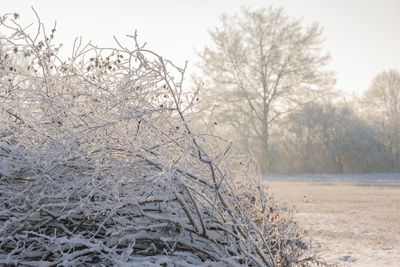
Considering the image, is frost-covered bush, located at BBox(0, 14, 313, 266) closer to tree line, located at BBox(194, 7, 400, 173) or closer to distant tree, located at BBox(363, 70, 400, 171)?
tree line, located at BBox(194, 7, 400, 173)

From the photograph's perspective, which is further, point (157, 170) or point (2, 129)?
point (2, 129)

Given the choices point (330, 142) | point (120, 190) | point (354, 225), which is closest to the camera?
point (120, 190)

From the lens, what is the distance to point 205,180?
2.18 m

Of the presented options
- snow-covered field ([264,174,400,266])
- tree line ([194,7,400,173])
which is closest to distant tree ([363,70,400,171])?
tree line ([194,7,400,173])

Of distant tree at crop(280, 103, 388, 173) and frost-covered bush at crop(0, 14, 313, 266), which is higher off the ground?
distant tree at crop(280, 103, 388, 173)

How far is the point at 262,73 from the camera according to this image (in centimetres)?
2316

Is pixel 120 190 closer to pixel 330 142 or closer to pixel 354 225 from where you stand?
pixel 354 225

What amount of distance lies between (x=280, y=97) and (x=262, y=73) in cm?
169

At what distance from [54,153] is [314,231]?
15.0 feet

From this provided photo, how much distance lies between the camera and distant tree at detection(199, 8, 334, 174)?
22.6m

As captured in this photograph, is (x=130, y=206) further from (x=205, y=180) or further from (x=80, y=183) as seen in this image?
(x=205, y=180)

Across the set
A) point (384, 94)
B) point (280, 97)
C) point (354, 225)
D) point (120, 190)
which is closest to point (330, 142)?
point (280, 97)

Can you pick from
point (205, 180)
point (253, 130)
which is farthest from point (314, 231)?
point (253, 130)

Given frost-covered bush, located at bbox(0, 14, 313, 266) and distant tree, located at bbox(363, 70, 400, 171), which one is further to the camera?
distant tree, located at bbox(363, 70, 400, 171)
